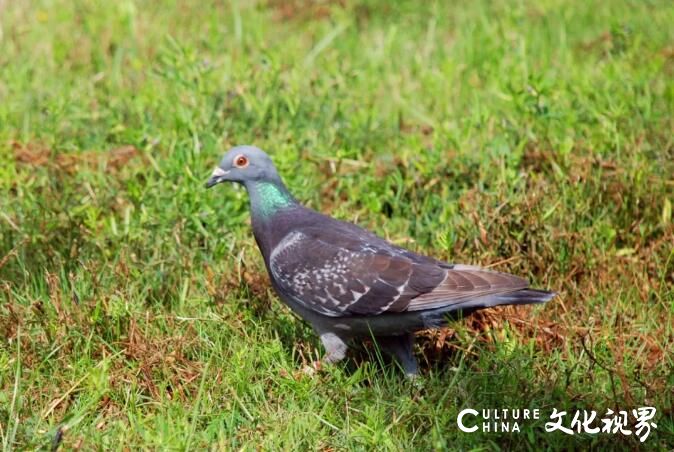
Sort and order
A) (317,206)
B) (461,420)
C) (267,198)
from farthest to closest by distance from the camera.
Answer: (317,206) → (267,198) → (461,420)

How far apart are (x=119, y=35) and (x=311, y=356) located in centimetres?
409

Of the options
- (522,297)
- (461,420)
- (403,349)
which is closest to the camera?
(461,420)

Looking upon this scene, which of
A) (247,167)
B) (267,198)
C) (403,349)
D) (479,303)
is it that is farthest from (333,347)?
(247,167)

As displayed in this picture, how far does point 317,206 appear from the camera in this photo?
241 inches

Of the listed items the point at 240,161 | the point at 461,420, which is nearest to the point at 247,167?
the point at 240,161

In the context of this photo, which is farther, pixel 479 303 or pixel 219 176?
pixel 219 176

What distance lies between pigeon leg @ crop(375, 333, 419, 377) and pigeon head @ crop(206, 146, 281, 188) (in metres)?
0.95

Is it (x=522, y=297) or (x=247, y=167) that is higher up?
(x=247, y=167)

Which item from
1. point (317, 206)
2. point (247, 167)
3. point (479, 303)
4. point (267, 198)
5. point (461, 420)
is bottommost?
point (461, 420)

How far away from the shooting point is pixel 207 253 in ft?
18.3

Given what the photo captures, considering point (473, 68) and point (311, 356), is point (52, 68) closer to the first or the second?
point (473, 68)

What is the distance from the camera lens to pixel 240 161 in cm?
514

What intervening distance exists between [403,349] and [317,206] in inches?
62.1

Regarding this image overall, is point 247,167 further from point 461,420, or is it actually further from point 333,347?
point 461,420
